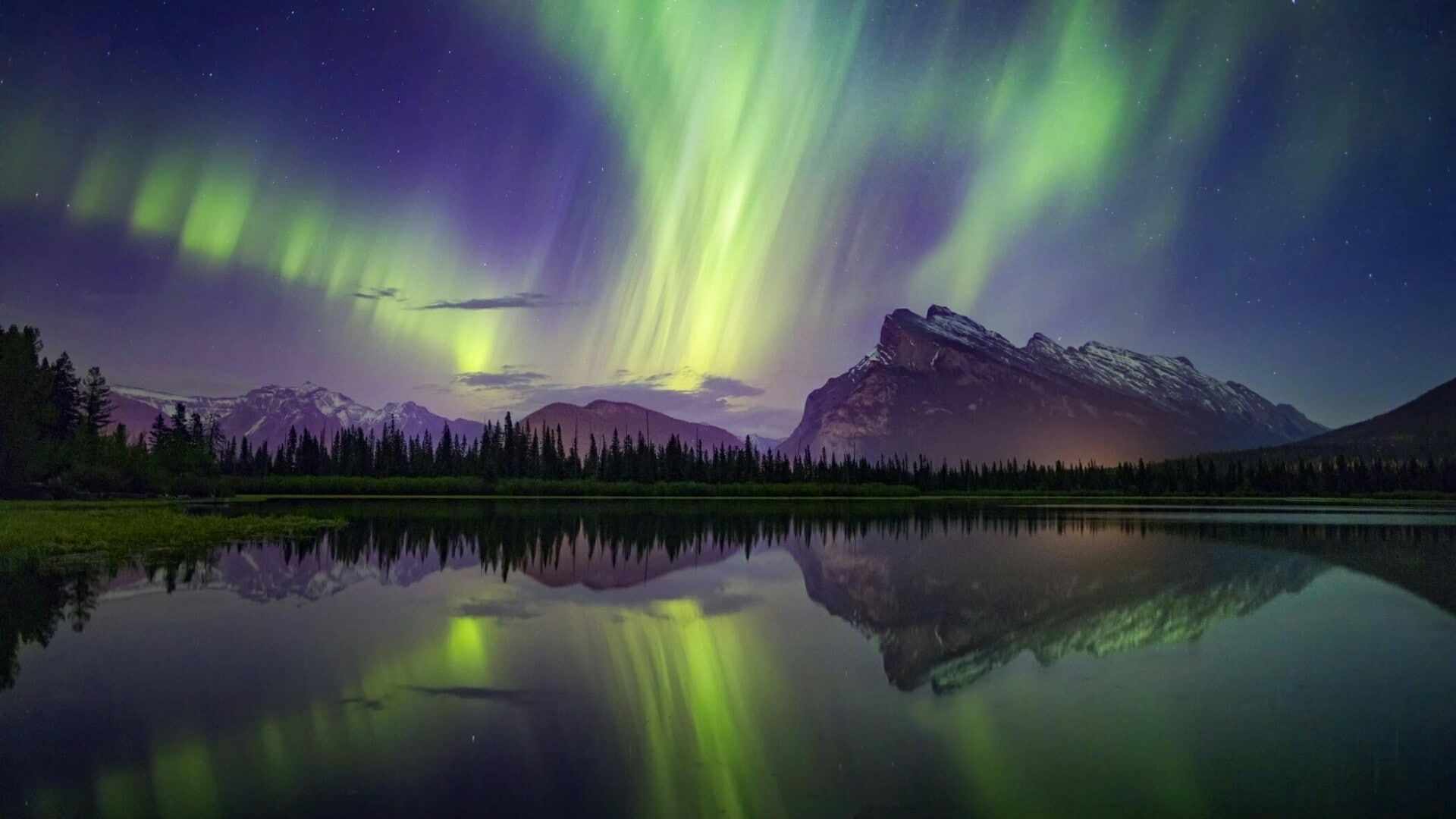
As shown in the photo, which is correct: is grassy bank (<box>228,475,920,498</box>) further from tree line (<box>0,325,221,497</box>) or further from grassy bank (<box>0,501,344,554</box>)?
grassy bank (<box>0,501,344,554</box>)

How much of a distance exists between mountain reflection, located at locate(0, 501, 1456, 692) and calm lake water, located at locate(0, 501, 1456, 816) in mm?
282

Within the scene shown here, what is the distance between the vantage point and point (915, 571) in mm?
40812

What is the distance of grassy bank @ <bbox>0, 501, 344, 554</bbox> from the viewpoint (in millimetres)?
43406

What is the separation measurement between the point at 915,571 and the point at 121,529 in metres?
45.0

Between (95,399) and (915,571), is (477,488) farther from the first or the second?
(915,571)

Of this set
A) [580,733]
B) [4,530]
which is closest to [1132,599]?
[580,733]

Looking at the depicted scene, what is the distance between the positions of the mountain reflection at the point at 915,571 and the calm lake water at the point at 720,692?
28 centimetres

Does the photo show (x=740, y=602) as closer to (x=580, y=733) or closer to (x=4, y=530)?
(x=580, y=733)

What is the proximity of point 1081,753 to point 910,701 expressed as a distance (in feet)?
12.7

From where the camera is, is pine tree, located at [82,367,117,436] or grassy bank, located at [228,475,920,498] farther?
grassy bank, located at [228,475,920,498]

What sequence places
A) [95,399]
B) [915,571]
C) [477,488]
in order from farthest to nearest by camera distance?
[477,488] < [95,399] < [915,571]

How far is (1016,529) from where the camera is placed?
76375mm

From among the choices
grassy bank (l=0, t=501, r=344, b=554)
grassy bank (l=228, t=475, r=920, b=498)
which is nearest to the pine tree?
grassy bank (l=228, t=475, r=920, b=498)

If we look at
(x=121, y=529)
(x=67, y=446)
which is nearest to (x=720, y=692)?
(x=121, y=529)
